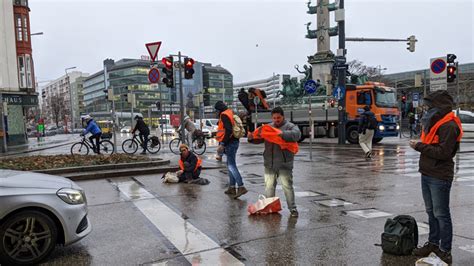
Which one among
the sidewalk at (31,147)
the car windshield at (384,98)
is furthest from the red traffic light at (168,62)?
the sidewalk at (31,147)

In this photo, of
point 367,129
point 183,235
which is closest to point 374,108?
point 367,129

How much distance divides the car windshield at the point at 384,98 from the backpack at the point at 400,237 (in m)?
17.9

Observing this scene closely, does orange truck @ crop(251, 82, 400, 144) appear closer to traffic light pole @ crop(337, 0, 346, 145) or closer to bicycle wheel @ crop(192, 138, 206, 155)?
traffic light pole @ crop(337, 0, 346, 145)

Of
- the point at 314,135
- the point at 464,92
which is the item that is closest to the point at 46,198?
the point at 314,135

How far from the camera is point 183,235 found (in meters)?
5.79

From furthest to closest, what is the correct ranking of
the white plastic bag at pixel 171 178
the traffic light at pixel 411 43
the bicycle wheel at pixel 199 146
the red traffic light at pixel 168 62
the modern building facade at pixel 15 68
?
the modern building facade at pixel 15 68 < the traffic light at pixel 411 43 < the bicycle wheel at pixel 199 146 < the red traffic light at pixel 168 62 < the white plastic bag at pixel 171 178

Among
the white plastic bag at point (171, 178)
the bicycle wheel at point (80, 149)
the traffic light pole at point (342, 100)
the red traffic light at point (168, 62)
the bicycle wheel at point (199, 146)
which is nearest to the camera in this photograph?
the white plastic bag at point (171, 178)

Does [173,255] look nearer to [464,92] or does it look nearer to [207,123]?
[207,123]

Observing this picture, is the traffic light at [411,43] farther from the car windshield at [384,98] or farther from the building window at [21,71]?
the building window at [21,71]

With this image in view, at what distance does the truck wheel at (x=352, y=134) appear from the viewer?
22.3m

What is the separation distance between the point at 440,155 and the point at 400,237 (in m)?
1.05

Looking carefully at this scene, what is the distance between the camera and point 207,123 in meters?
40.3

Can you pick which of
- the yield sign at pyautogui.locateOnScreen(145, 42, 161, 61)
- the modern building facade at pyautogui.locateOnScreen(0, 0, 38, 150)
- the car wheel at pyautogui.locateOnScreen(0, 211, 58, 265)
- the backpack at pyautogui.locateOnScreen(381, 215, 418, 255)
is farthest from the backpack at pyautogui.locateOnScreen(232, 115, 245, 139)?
the modern building facade at pyautogui.locateOnScreen(0, 0, 38, 150)

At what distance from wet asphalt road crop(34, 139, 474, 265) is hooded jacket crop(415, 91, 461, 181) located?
101 centimetres
